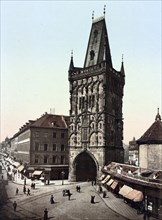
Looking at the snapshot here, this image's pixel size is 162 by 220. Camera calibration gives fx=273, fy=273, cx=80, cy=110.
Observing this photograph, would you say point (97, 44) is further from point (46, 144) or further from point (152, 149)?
point (152, 149)

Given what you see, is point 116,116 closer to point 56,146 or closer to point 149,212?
point 56,146

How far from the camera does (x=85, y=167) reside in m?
49.7

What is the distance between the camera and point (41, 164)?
2195 inches

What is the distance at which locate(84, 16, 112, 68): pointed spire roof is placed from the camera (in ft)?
164

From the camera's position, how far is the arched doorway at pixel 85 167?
48.7 m

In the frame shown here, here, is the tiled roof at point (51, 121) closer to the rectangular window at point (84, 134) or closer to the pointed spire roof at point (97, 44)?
the rectangular window at point (84, 134)

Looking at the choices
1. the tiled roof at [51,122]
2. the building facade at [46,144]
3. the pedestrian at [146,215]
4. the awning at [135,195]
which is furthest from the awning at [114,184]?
the tiled roof at [51,122]

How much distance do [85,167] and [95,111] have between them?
10.7m

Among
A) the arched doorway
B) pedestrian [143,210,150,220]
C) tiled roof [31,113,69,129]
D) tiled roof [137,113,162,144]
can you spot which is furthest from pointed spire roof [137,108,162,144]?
tiled roof [31,113,69,129]

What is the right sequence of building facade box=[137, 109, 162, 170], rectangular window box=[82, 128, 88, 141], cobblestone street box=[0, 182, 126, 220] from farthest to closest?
rectangular window box=[82, 128, 88, 141], building facade box=[137, 109, 162, 170], cobblestone street box=[0, 182, 126, 220]

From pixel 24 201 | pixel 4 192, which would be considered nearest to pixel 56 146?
pixel 4 192

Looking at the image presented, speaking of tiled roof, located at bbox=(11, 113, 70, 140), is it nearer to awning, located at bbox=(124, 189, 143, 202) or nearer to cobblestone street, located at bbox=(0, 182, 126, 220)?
cobblestone street, located at bbox=(0, 182, 126, 220)

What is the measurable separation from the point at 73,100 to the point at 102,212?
27931mm

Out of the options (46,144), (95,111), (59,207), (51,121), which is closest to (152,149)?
(59,207)
